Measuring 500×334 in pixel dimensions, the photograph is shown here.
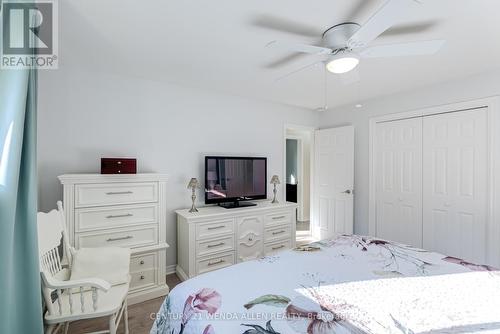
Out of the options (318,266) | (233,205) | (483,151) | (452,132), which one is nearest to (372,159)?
(452,132)

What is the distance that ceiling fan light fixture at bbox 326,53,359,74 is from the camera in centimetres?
160

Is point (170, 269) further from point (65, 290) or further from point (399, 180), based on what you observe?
point (399, 180)

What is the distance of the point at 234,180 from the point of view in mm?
3111

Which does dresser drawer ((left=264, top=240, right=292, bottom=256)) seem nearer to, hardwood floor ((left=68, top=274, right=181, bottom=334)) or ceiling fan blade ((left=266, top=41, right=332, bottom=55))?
hardwood floor ((left=68, top=274, right=181, bottom=334))

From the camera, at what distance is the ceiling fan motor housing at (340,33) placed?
1567 mm

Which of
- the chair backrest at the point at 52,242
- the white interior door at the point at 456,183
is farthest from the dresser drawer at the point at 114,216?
the white interior door at the point at 456,183

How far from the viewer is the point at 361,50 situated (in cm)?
154

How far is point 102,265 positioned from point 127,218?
0.55 meters

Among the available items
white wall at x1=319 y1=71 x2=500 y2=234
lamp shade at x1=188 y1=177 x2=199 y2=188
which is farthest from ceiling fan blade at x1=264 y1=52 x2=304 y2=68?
white wall at x1=319 y1=71 x2=500 y2=234

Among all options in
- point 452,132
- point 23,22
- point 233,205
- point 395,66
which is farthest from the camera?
point 233,205

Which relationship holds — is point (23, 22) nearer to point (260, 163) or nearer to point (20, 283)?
point (20, 283)

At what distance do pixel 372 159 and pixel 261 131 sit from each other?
170 cm

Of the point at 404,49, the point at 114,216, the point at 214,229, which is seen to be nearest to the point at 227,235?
the point at 214,229

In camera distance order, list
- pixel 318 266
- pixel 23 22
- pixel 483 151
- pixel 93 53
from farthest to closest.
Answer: pixel 483 151
pixel 93 53
pixel 318 266
pixel 23 22
